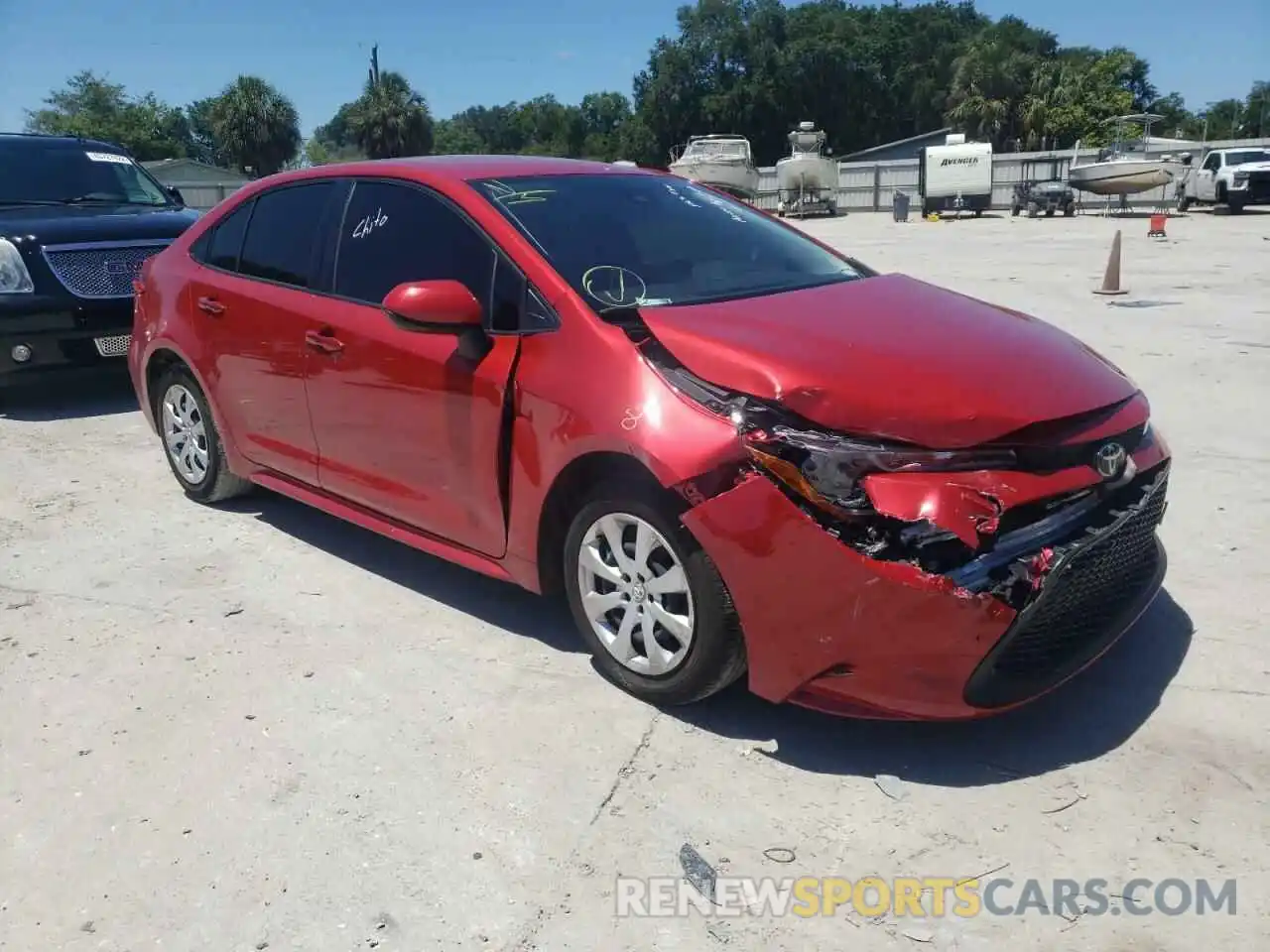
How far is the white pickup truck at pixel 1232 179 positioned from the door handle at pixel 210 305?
1200 inches

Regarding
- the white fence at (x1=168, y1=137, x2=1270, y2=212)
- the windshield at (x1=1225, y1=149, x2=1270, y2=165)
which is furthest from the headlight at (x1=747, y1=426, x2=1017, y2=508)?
the white fence at (x1=168, y1=137, x2=1270, y2=212)

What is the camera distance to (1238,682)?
11.2 feet

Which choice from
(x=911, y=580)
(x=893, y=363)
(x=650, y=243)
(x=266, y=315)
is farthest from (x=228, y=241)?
(x=911, y=580)

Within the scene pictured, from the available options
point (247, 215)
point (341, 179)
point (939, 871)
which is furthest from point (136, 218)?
point (939, 871)

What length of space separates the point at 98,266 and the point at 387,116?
52699mm

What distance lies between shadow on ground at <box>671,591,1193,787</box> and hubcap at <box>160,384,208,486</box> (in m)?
3.17

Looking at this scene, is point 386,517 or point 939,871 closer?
point 939,871

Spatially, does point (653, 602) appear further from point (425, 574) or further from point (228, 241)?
point (228, 241)

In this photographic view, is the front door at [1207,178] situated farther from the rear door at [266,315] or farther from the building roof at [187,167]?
the building roof at [187,167]

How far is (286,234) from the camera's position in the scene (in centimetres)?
461

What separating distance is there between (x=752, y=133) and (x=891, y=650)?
72.5m

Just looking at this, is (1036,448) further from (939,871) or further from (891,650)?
(939,871)

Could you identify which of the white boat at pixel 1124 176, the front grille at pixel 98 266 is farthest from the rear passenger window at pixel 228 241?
the white boat at pixel 1124 176

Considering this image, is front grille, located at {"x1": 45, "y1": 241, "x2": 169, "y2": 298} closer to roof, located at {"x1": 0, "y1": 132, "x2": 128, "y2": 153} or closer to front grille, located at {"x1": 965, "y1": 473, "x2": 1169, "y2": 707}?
→ roof, located at {"x1": 0, "y1": 132, "x2": 128, "y2": 153}
